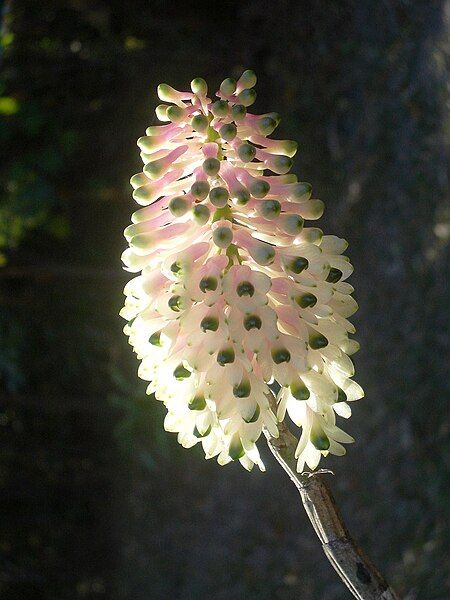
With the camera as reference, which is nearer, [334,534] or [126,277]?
[334,534]

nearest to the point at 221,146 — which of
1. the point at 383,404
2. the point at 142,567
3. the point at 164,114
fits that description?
the point at 164,114

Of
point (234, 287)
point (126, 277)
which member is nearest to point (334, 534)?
point (234, 287)

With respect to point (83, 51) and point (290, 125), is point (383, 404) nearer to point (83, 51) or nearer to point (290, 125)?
point (290, 125)

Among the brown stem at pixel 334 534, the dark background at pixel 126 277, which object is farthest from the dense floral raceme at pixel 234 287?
the dark background at pixel 126 277

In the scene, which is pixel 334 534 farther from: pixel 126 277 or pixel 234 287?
pixel 126 277

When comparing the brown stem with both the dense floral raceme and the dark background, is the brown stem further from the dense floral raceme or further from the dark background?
the dark background

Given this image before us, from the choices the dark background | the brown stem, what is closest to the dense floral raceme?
the brown stem

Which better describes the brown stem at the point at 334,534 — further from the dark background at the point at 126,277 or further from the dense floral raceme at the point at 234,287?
the dark background at the point at 126,277
